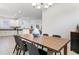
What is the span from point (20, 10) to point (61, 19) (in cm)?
65

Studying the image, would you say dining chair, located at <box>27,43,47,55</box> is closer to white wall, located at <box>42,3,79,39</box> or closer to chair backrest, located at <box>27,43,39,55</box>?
chair backrest, located at <box>27,43,39,55</box>

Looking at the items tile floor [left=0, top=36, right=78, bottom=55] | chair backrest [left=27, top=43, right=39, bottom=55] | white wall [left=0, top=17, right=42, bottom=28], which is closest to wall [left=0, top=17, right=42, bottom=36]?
white wall [left=0, top=17, right=42, bottom=28]

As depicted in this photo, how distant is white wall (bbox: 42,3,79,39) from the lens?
1692 mm

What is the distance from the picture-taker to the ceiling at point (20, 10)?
1683 mm

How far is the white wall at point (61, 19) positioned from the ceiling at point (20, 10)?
126 millimetres

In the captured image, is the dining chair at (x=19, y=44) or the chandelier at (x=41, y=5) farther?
the dining chair at (x=19, y=44)

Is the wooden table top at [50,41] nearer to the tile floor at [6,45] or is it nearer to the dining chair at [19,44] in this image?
the dining chair at [19,44]

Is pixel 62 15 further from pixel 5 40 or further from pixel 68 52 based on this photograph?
pixel 5 40

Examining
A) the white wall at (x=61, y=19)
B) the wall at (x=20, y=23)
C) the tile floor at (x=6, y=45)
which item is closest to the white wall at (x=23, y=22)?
the wall at (x=20, y=23)

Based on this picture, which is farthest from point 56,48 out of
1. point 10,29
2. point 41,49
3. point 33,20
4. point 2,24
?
point 2,24

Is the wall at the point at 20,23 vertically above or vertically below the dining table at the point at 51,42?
above

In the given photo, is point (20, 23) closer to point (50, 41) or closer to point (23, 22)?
point (23, 22)

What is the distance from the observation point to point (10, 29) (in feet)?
5.91

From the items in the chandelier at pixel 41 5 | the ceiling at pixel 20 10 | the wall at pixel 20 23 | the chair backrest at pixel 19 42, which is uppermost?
the chandelier at pixel 41 5
